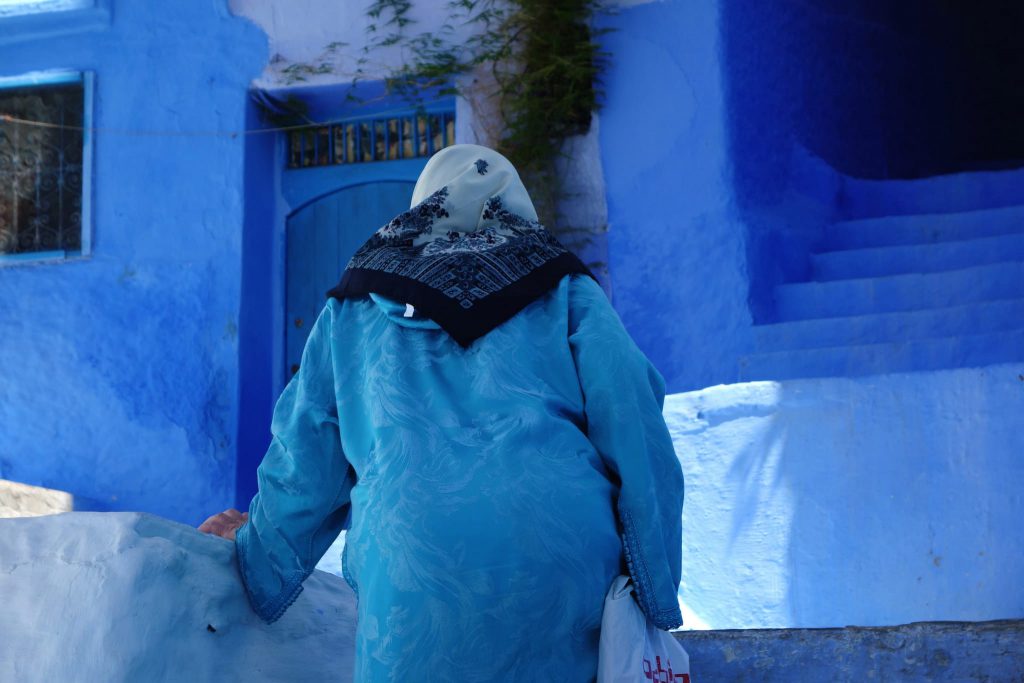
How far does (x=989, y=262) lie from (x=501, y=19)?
258 centimetres

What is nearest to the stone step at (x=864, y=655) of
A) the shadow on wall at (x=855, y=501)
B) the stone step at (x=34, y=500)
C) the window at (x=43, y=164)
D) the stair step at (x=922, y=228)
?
the shadow on wall at (x=855, y=501)

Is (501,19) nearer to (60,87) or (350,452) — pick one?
(60,87)

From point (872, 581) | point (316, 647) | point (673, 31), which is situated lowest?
point (872, 581)

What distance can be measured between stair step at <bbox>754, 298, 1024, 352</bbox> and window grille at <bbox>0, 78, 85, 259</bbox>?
3.81 m

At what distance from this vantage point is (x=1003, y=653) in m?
2.65

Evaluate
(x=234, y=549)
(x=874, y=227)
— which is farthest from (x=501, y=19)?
(x=234, y=549)

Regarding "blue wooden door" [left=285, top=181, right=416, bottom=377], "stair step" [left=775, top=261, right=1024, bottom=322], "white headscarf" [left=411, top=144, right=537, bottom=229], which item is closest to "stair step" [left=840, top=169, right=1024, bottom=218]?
"stair step" [left=775, top=261, right=1024, bottom=322]

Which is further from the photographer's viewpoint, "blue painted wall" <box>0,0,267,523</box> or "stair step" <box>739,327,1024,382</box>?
"blue painted wall" <box>0,0,267,523</box>

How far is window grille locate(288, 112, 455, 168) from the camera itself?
19.8 ft

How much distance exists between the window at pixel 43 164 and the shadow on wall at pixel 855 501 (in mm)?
3685

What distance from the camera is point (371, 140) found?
615 centimetres

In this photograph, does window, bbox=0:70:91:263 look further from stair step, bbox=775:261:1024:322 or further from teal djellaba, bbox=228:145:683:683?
teal djellaba, bbox=228:145:683:683

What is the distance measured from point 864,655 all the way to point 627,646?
3.51 feet

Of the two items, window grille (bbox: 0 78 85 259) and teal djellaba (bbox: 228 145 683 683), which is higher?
window grille (bbox: 0 78 85 259)
